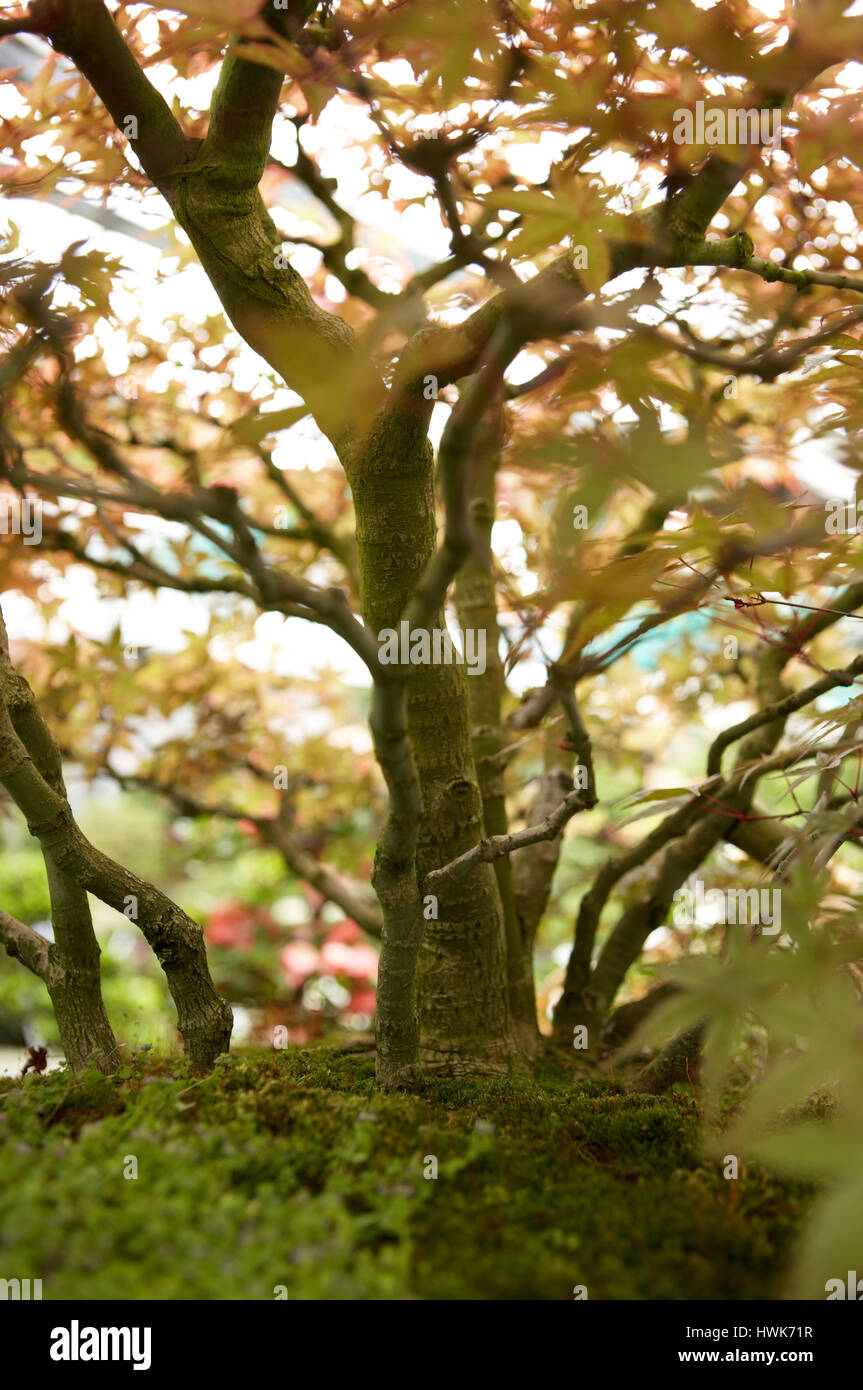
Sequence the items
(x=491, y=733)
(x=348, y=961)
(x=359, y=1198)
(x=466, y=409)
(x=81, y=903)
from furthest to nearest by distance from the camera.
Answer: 1. (x=348, y=961)
2. (x=491, y=733)
3. (x=81, y=903)
4. (x=359, y=1198)
5. (x=466, y=409)

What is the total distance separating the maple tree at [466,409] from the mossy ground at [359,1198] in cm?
16

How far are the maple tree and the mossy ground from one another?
0.52 feet

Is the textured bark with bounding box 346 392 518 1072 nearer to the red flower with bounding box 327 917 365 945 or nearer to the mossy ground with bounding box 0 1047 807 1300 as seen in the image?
the mossy ground with bounding box 0 1047 807 1300

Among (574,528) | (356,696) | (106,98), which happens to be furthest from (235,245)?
(356,696)

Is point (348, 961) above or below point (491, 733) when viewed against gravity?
below

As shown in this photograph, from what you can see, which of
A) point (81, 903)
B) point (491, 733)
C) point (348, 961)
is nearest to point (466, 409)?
point (81, 903)

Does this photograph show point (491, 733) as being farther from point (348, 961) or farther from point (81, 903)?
point (348, 961)

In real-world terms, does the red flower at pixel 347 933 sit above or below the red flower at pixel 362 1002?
above

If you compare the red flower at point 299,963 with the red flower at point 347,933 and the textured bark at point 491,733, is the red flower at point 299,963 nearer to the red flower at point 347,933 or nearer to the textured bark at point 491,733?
the red flower at point 347,933

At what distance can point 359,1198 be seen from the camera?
2.45 ft

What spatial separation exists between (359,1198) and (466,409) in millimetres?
623

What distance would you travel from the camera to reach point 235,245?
0.99 metres

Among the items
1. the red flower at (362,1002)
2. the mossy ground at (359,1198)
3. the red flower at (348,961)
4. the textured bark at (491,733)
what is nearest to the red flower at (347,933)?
the red flower at (348,961)

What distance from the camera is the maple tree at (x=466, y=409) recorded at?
0.67 metres
